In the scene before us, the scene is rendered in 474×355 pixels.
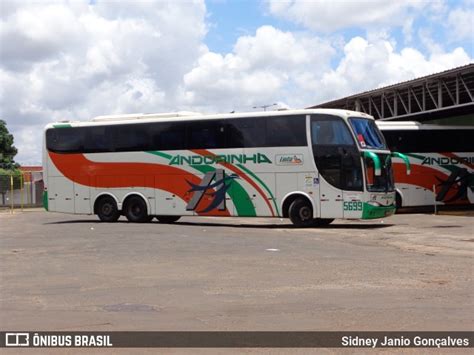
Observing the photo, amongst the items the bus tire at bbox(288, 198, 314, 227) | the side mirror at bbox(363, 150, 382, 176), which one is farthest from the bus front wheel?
the side mirror at bbox(363, 150, 382, 176)

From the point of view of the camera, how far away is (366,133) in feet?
66.7

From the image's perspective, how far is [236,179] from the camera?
2203 cm

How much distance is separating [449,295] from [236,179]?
1370 centimetres

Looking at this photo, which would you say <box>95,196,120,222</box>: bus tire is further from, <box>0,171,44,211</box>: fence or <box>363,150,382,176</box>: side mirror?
<box>0,171,44,211</box>: fence

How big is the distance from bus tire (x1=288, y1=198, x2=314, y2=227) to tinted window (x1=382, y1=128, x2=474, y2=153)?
775 cm

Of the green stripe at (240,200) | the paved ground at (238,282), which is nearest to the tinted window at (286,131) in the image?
the green stripe at (240,200)

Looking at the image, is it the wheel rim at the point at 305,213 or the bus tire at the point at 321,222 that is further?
the bus tire at the point at 321,222

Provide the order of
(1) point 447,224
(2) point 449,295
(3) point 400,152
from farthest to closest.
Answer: (3) point 400,152
(1) point 447,224
(2) point 449,295

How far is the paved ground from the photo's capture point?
733cm

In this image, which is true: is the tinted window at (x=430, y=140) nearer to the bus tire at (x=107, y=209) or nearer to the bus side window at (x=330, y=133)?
the bus side window at (x=330, y=133)

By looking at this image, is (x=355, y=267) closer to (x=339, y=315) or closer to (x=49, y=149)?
(x=339, y=315)

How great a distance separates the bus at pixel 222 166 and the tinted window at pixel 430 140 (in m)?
6.21

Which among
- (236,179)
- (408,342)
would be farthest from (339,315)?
(236,179)

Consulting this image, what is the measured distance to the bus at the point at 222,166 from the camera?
795 inches
